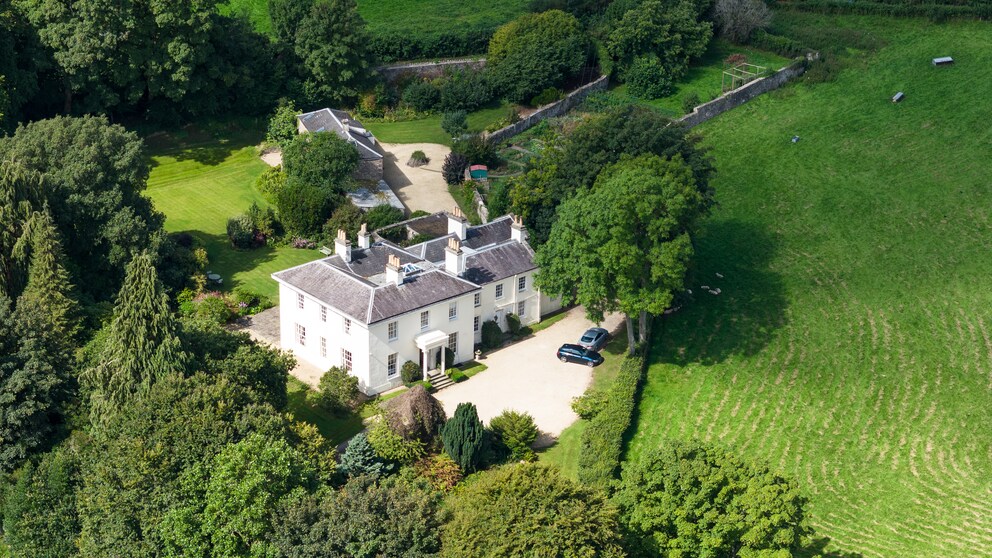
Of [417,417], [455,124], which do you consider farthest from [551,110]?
[417,417]

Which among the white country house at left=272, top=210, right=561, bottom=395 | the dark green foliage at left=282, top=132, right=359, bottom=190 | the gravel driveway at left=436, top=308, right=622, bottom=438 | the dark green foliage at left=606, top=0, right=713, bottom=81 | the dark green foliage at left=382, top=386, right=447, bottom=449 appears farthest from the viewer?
the dark green foliage at left=606, top=0, right=713, bottom=81

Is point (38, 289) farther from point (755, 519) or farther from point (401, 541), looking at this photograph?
point (755, 519)

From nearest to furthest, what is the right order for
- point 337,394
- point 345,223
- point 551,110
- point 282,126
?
point 337,394 → point 345,223 → point 282,126 → point 551,110

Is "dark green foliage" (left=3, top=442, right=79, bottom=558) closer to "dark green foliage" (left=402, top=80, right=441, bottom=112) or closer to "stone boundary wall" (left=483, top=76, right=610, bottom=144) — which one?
"stone boundary wall" (left=483, top=76, right=610, bottom=144)

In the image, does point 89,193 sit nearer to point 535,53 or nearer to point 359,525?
point 359,525

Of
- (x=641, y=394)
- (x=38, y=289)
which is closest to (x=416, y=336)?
(x=641, y=394)

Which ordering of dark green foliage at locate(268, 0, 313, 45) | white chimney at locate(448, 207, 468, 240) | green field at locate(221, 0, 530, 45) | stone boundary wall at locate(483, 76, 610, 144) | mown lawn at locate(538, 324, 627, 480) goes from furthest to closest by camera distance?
green field at locate(221, 0, 530, 45), dark green foliage at locate(268, 0, 313, 45), stone boundary wall at locate(483, 76, 610, 144), white chimney at locate(448, 207, 468, 240), mown lawn at locate(538, 324, 627, 480)

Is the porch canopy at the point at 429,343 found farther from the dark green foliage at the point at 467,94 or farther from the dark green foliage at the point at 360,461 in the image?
the dark green foliage at the point at 467,94

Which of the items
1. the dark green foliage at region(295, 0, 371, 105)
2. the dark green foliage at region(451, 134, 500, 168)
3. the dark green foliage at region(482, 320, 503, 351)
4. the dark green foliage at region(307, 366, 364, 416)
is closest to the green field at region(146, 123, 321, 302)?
the dark green foliage at region(295, 0, 371, 105)
